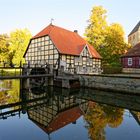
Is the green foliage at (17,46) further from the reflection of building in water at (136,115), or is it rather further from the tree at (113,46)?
the reflection of building in water at (136,115)

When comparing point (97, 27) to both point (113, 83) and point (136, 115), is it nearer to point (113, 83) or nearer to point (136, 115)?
point (113, 83)

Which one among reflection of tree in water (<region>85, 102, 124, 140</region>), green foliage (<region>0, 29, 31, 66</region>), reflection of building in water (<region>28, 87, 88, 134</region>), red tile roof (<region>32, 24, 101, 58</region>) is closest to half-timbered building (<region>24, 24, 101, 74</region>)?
red tile roof (<region>32, 24, 101, 58</region>)

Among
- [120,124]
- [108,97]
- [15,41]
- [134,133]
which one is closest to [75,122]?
[120,124]

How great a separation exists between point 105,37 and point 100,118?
96.3 ft

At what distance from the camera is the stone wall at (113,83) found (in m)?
18.2

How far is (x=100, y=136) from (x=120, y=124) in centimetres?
241

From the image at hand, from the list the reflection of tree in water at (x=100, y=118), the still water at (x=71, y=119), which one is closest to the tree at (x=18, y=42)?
the still water at (x=71, y=119)

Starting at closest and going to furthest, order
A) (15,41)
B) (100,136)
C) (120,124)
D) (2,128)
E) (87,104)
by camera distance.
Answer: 1. (100,136)
2. (2,128)
3. (120,124)
4. (87,104)
5. (15,41)

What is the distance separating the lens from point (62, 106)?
48.6 ft

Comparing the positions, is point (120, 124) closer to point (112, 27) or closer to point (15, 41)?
point (112, 27)

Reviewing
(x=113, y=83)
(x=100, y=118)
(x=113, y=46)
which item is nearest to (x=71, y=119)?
(x=100, y=118)

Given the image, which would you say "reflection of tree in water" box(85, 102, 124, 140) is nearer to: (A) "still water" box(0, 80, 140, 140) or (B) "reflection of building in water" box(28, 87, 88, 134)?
(A) "still water" box(0, 80, 140, 140)

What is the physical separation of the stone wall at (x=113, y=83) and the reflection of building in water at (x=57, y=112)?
4.64 metres

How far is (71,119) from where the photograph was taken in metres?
11.7
